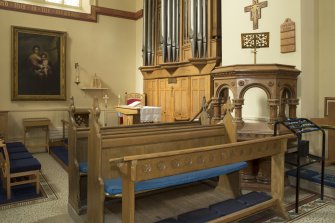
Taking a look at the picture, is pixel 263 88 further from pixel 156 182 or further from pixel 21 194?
pixel 21 194

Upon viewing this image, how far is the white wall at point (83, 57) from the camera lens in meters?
7.24

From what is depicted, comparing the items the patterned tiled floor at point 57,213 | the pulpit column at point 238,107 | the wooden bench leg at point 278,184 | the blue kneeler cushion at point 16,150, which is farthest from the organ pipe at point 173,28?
the blue kneeler cushion at point 16,150

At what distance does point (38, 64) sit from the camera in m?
7.54

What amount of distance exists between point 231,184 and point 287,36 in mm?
2626

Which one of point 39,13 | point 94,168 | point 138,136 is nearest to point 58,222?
point 94,168

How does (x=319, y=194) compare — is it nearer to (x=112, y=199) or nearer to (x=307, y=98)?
(x=307, y=98)

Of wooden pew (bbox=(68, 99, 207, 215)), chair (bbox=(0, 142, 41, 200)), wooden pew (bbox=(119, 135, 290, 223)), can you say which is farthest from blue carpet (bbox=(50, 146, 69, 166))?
wooden pew (bbox=(119, 135, 290, 223))

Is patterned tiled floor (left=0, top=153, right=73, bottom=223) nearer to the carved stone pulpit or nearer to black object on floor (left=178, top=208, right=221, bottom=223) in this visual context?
black object on floor (left=178, top=208, right=221, bottom=223)

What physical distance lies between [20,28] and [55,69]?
1269 millimetres

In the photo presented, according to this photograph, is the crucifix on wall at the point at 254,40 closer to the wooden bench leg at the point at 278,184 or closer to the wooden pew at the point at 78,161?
the wooden bench leg at the point at 278,184

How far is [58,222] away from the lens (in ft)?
10.3

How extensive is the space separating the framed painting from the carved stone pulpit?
5009mm

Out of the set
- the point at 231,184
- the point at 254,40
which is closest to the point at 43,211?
the point at 231,184

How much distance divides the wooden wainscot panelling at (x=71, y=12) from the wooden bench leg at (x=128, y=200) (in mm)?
6817
